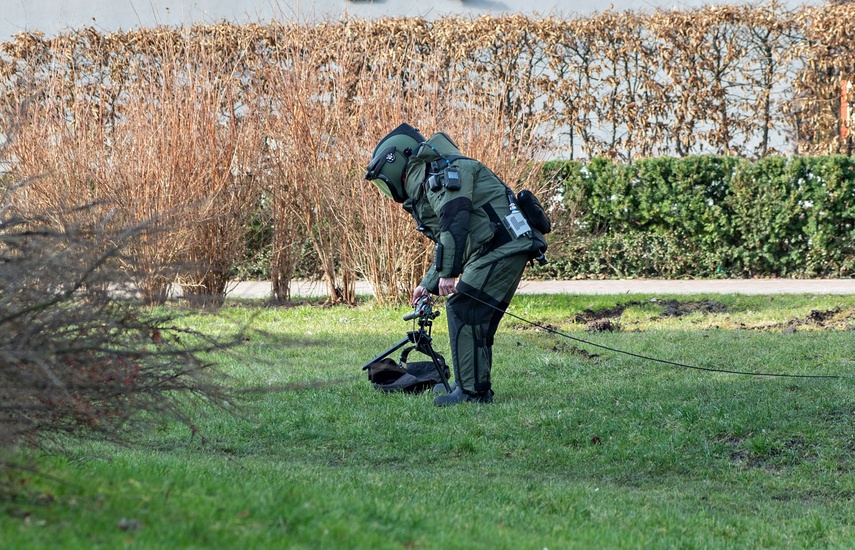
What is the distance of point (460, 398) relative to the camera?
24.0 feet

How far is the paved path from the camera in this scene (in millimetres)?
13023

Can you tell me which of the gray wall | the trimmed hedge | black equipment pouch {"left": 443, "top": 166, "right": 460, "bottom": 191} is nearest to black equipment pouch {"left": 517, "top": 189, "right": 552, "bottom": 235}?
black equipment pouch {"left": 443, "top": 166, "right": 460, "bottom": 191}

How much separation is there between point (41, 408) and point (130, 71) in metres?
11.7

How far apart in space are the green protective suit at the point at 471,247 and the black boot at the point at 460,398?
0.06 metres

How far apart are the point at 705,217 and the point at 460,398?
8233mm

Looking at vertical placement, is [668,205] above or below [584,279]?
above

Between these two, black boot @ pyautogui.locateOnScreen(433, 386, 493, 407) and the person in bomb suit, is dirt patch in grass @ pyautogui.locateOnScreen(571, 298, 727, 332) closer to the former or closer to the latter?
black boot @ pyautogui.locateOnScreen(433, 386, 493, 407)

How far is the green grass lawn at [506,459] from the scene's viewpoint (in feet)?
11.9

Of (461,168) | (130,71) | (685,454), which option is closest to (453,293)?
(461,168)

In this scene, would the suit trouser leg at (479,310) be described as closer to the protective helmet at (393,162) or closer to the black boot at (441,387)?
the black boot at (441,387)

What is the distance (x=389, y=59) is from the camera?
13188 mm

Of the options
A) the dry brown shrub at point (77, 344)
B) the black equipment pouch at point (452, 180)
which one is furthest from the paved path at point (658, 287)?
the dry brown shrub at point (77, 344)

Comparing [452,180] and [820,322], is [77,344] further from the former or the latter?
[820,322]

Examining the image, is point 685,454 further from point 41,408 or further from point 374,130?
Answer: point 374,130
